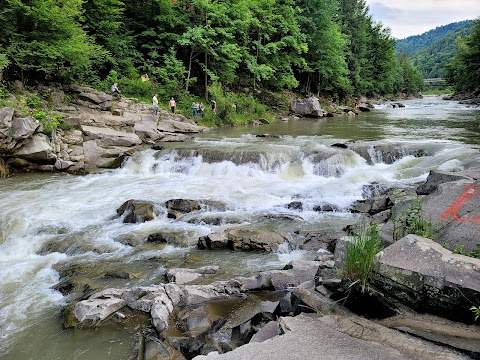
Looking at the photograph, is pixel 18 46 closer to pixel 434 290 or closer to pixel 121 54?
pixel 121 54

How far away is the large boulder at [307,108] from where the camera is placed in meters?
34.8

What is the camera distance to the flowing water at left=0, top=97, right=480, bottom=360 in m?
5.49

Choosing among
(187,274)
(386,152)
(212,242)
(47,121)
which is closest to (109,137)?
(47,121)

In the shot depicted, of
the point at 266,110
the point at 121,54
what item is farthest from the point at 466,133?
the point at 121,54

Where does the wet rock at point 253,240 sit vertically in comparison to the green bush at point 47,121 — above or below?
below

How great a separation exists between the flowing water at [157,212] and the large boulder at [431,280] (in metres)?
3.43

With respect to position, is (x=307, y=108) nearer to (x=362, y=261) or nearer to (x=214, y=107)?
(x=214, y=107)

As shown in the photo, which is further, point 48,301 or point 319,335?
point 48,301

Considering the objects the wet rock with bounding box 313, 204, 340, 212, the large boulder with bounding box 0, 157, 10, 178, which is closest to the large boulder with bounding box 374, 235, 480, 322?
the wet rock with bounding box 313, 204, 340, 212

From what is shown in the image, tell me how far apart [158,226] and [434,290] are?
7317 millimetres

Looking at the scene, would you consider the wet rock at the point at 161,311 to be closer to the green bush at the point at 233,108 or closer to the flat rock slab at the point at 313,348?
the flat rock slab at the point at 313,348

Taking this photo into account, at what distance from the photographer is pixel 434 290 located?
341 cm

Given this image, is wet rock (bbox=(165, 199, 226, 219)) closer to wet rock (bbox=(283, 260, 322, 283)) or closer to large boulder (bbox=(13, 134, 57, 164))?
wet rock (bbox=(283, 260, 322, 283))

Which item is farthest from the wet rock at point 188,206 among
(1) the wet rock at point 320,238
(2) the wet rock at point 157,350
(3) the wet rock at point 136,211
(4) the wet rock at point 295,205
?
(2) the wet rock at point 157,350
